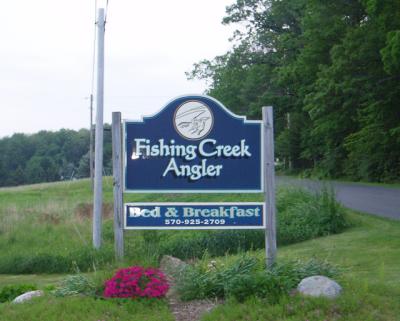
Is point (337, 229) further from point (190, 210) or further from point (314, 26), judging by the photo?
point (314, 26)

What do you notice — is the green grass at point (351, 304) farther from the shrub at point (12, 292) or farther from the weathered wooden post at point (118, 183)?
the shrub at point (12, 292)

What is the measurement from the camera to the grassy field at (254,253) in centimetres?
668

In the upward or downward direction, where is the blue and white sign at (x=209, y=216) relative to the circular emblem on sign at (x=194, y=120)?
downward

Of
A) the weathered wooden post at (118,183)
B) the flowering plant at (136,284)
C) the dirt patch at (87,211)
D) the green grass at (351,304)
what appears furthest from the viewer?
the dirt patch at (87,211)

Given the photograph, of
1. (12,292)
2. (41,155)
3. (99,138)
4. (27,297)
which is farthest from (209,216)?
(41,155)

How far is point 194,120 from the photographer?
29.4ft

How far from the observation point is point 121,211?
888 centimetres

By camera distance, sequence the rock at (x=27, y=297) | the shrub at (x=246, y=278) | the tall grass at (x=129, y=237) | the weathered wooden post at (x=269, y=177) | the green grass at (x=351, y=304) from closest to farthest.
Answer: the green grass at (x=351, y=304), the shrub at (x=246, y=278), the rock at (x=27, y=297), the weathered wooden post at (x=269, y=177), the tall grass at (x=129, y=237)

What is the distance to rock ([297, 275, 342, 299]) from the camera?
7.02 metres

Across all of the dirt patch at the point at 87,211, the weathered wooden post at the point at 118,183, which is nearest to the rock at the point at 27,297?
the weathered wooden post at the point at 118,183

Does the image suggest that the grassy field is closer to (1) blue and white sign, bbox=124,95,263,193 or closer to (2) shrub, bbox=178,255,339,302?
(2) shrub, bbox=178,255,339,302

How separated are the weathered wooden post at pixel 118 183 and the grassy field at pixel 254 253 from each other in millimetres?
280

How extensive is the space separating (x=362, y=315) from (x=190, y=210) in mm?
3104

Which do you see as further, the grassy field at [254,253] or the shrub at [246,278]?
the shrub at [246,278]
